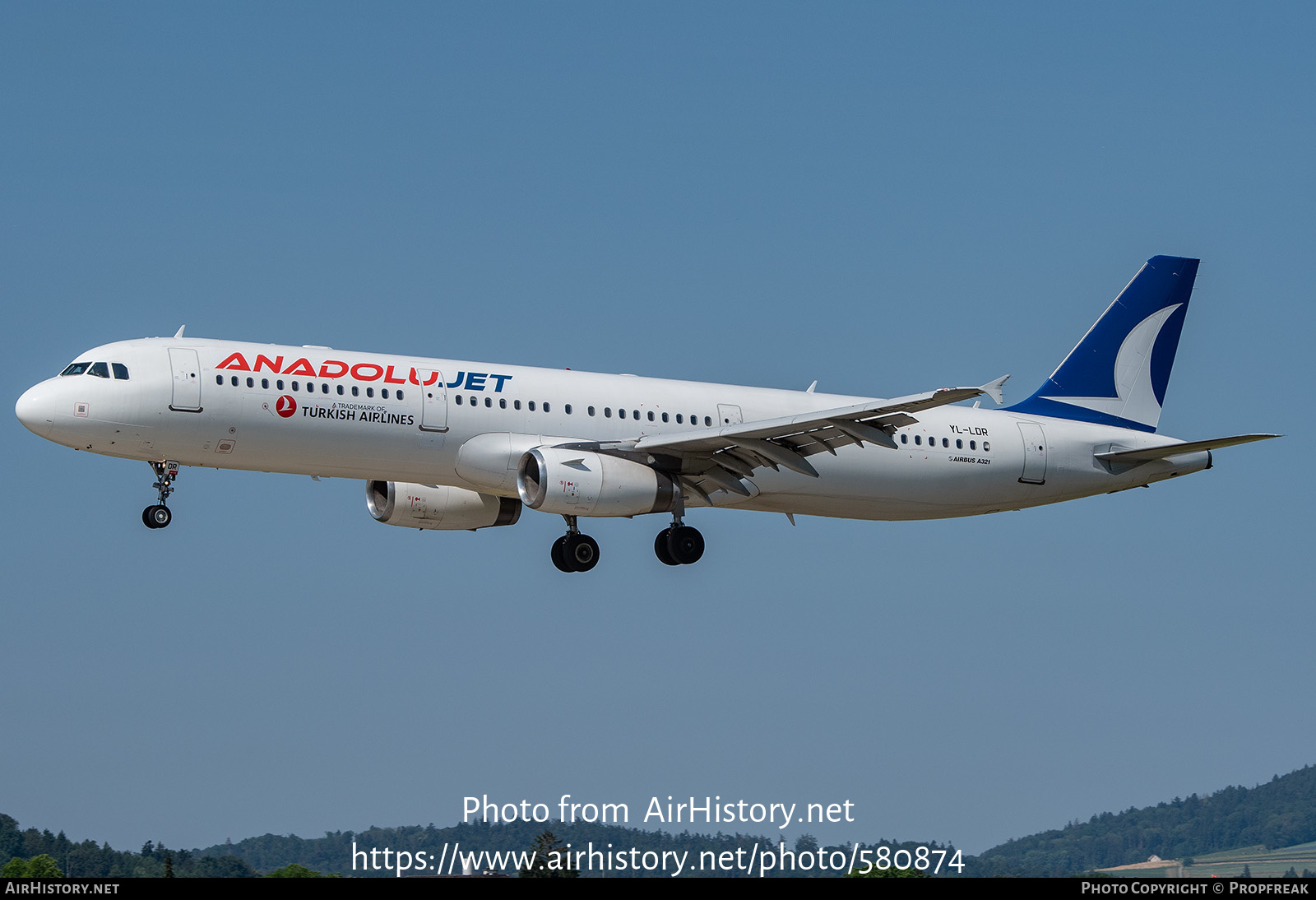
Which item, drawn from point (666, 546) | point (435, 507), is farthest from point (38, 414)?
point (666, 546)

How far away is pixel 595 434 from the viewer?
41.1m

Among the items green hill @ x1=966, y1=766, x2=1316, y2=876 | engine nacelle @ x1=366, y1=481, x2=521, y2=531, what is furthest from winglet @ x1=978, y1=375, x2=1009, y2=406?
green hill @ x1=966, y1=766, x2=1316, y2=876

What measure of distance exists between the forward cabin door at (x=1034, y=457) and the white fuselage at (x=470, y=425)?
0.05 metres

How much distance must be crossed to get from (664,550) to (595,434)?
3779 millimetres

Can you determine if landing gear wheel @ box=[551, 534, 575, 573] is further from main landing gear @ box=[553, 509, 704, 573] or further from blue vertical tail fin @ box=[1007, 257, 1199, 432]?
blue vertical tail fin @ box=[1007, 257, 1199, 432]

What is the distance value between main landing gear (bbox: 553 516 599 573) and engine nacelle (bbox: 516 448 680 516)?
2284 mm

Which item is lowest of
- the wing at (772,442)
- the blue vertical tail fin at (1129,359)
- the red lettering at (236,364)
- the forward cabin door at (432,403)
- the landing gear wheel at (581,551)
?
the landing gear wheel at (581,551)

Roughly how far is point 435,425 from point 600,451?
13.7 ft

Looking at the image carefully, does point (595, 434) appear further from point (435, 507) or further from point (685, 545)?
point (435, 507)

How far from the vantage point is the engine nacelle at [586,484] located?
38844 millimetres

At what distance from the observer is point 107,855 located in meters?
78.1

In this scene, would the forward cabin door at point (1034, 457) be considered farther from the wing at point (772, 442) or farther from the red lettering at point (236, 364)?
the red lettering at point (236, 364)

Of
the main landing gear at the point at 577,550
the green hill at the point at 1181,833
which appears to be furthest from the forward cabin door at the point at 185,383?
the green hill at the point at 1181,833
